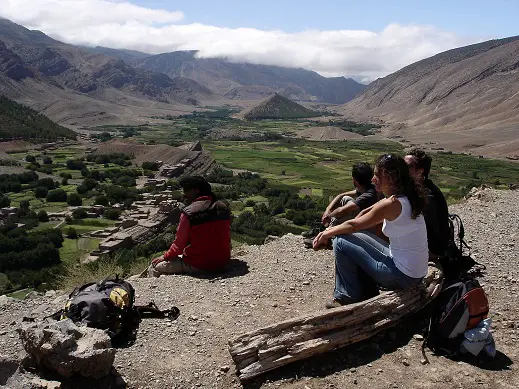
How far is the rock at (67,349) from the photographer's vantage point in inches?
205

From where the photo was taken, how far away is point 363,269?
20.3 ft

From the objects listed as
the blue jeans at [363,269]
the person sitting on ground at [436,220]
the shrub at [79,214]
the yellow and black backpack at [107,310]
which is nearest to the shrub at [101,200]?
the shrub at [79,214]

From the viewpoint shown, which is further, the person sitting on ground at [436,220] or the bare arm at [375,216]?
the person sitting on ground at [436,220]

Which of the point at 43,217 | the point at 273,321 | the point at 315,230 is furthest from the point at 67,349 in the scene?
the point at 43,217

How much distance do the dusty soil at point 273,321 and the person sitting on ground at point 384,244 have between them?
0.69 metres

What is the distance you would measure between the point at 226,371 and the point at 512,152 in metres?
114

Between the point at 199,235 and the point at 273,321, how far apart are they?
92.4 inches

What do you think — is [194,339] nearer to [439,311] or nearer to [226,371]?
[226,371]

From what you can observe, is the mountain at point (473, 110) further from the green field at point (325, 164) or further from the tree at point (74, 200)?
the tree at point (74, 200)

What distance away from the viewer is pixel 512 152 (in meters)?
105

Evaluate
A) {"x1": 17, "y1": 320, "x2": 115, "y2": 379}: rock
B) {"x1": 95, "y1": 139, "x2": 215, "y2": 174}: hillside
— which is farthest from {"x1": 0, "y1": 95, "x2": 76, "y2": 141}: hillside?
{"x1": 17, "y1": 320, "x2": 115, "y2": 379}: rock

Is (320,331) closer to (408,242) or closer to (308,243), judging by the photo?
(408,242)

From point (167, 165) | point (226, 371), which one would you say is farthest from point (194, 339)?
point (167, 165)

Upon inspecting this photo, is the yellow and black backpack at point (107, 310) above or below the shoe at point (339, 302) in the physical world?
below
